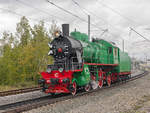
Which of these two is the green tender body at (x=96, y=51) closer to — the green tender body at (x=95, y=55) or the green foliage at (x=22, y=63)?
the green tender body at (x=95, y=55)

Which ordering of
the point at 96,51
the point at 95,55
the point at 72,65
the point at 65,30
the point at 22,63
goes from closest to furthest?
1. the point at 72,65
2. the point at 65,30
3. the point at 95,55
4. the point at 96,51
5. the point at 22,63

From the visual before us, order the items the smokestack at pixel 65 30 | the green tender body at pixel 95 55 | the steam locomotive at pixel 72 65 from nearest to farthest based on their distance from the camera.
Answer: the steam locomotive at pixel 72 65
the green tender body at pixel 95 55
the smokestack at pixel 65 30

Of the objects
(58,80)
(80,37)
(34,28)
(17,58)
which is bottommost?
(58,80)

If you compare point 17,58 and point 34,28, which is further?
point 34,28

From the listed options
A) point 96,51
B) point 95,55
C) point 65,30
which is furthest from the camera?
point 96,51

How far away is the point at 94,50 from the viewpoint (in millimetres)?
14750

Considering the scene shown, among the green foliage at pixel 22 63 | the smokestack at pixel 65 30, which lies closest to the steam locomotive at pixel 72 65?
the smokestack at pixel 65 30

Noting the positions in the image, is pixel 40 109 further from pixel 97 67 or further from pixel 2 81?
pixel 2 81

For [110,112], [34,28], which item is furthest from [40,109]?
[34,28]

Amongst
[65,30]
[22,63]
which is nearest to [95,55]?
[65,30]

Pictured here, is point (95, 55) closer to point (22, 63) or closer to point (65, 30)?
point (65, 30)

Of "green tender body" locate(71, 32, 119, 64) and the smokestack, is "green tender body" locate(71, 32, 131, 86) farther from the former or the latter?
the smokestack

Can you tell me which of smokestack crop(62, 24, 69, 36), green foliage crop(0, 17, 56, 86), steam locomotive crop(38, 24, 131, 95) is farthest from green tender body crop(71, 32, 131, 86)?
green foliage crop(0, 17, 56, 86)

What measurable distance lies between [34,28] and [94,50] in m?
20.0
